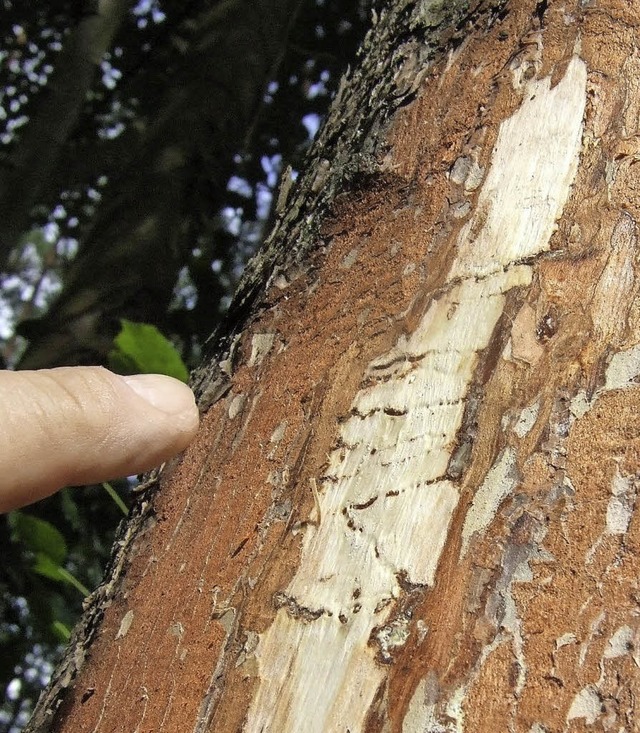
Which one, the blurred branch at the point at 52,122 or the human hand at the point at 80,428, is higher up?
the blurred branch at the point at 52,122

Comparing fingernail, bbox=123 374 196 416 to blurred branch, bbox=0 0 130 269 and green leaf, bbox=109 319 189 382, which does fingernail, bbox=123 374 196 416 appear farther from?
blurred branch, bbox=0 0 130 269

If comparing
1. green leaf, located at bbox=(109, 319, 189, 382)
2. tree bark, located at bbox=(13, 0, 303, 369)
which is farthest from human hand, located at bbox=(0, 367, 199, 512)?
tree bark, located at bbox=(13, 0, 303, 369)

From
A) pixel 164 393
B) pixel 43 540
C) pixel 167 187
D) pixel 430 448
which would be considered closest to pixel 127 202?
pixel 167 187

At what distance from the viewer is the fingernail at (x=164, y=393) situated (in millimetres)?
857

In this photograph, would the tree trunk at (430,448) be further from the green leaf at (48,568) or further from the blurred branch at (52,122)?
the blurred branch at (52,122)

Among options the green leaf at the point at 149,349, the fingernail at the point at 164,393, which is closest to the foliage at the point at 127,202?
the green leaf at the point at 149,349

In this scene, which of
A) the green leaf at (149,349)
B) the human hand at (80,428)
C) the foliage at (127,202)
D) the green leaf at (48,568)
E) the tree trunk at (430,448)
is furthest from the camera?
the foliage at (127,202)

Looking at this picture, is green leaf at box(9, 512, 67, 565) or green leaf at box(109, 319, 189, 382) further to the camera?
green leaf at box(9, 512, 67, 565)

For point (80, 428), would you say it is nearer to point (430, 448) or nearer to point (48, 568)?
point (430, 448)

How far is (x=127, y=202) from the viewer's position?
103 inches

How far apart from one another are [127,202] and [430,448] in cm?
222

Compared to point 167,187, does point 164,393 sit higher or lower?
lower

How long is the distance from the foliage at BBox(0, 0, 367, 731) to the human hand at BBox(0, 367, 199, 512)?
2.01 feet

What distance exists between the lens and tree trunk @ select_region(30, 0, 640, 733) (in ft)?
1.90
